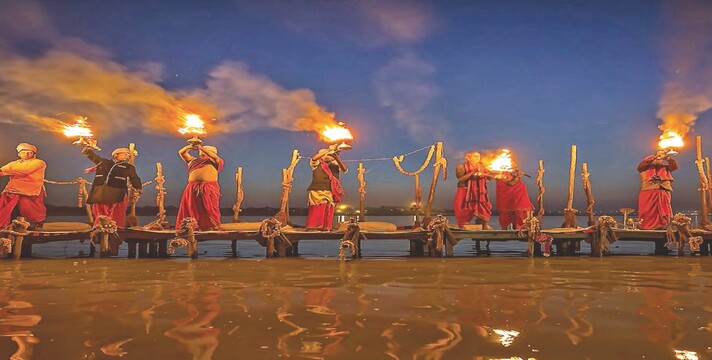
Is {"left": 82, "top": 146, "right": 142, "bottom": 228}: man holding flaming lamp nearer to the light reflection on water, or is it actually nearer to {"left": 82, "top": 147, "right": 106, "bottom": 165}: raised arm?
{"left": 82, "top": 147, "right": 106, "bottom": 165}: raised arm

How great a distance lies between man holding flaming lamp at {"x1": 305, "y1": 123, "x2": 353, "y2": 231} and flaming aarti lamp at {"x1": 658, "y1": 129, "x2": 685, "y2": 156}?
30.2ft

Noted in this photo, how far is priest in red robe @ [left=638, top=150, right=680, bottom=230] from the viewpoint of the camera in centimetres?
1319

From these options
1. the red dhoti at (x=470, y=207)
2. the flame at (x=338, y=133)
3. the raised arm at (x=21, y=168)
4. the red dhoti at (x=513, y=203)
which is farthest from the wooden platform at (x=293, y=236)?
the flame at (x=338, y=133)

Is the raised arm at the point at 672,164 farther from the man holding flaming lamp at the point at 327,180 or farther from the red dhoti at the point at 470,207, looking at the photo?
the man holding flaming lamp at the point at 327,180

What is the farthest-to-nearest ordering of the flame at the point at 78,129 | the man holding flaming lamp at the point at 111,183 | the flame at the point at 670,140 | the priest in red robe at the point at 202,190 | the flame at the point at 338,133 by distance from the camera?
the flame at the point at 670,140 < the flame at the point at 338,133 < the priest in red robe at the point at 202,190 < the man holding flaming lamp at the point at 111,183 < the flame at the point at 78,129

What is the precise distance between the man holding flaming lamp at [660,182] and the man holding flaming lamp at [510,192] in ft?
11.2

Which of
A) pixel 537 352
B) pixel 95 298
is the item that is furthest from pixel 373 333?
pixel 95 298

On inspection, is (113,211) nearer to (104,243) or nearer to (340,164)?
(104,243)

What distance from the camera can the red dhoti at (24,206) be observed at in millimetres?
11344

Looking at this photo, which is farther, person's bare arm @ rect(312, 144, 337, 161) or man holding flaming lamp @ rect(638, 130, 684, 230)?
man holding flaming lamp @ rect(638, 130, 684, 230)

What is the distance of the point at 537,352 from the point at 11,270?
9415 millimetres

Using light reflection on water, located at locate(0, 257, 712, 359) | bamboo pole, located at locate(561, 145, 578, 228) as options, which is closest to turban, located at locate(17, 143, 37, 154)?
light reflection on water, located at locate(0, 257, 712, 359)

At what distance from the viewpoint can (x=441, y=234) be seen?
38.3 ft

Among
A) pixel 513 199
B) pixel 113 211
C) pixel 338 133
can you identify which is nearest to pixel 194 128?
pixel 113 211
